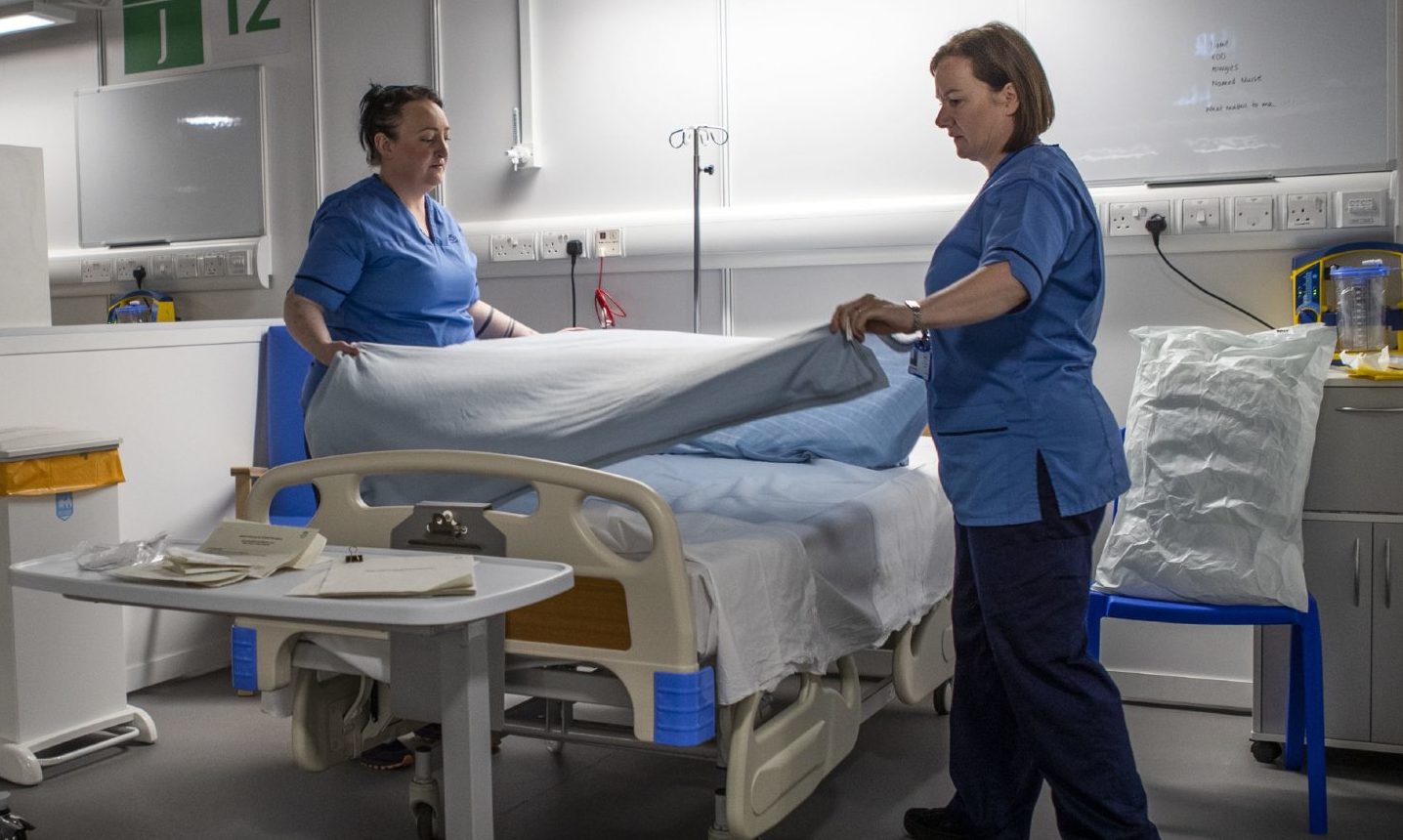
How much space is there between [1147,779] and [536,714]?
1480 millimetres

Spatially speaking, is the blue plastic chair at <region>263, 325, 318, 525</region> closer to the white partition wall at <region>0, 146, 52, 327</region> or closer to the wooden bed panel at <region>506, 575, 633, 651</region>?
the white partition wall at <region>0, 146, 52, 327</region>

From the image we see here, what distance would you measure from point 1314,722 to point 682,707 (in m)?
1.61

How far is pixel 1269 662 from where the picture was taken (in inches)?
135

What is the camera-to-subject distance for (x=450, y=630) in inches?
71.2

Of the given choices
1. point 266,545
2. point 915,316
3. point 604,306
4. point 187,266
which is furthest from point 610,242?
point 266,545

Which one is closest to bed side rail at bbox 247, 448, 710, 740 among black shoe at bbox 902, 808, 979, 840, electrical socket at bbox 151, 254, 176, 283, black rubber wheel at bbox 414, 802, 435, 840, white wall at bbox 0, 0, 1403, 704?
black rubber wheel at bbox 414, 802, 435, 840

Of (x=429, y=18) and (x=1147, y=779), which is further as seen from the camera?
(x=429, y=18)

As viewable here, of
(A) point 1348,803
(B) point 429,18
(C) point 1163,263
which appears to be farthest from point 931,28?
(A) point 1348,803

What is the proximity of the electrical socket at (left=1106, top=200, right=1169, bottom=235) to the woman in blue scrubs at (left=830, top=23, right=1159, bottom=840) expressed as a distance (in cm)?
144

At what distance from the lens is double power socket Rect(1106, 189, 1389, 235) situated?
3482 mm

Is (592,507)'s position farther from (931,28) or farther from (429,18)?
(429,18)

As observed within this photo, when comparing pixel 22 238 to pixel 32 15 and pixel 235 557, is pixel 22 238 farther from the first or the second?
pixel 235 557

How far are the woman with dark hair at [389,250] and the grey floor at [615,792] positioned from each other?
0.96m

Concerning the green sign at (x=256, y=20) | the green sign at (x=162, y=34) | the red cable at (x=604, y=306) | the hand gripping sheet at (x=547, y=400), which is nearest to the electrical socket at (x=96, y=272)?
the green sign at (x=162, y=34)
